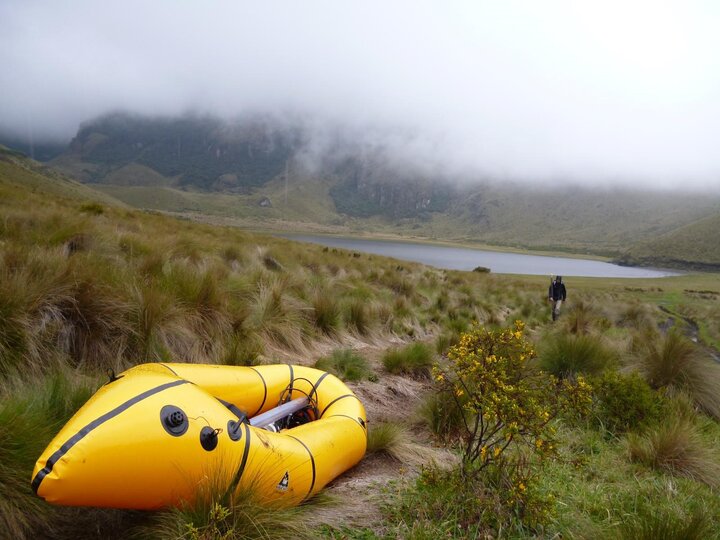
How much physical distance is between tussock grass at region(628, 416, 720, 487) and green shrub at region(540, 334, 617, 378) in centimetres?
267

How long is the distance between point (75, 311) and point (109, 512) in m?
2.79

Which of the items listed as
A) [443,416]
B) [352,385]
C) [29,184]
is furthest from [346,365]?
[29,184]

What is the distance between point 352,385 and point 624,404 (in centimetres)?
413

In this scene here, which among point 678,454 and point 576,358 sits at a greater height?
point 576,358

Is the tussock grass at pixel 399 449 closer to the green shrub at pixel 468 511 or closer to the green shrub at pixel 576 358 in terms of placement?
the green shrub at pixel 468 511

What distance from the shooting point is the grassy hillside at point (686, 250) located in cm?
10000

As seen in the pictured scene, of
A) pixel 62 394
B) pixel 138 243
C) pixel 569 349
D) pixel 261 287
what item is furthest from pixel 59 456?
pixel 569 349

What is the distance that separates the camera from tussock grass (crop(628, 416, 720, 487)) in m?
4.41

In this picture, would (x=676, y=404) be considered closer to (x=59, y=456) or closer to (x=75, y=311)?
(x=59, y=456)

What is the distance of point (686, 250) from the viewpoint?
108375mm

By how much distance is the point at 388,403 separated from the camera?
657cm

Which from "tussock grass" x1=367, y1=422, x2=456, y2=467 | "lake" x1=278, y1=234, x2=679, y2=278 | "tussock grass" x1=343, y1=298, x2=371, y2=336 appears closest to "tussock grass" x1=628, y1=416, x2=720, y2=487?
"tussock grass" x1=367, y1=422, x2=456, y2=467

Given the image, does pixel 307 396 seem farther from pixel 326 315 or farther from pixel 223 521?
pixel 326 315

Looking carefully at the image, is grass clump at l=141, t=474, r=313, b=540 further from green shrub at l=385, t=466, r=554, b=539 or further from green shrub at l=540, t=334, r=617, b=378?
green shrub at l=540, t=334, r=617, b=378
